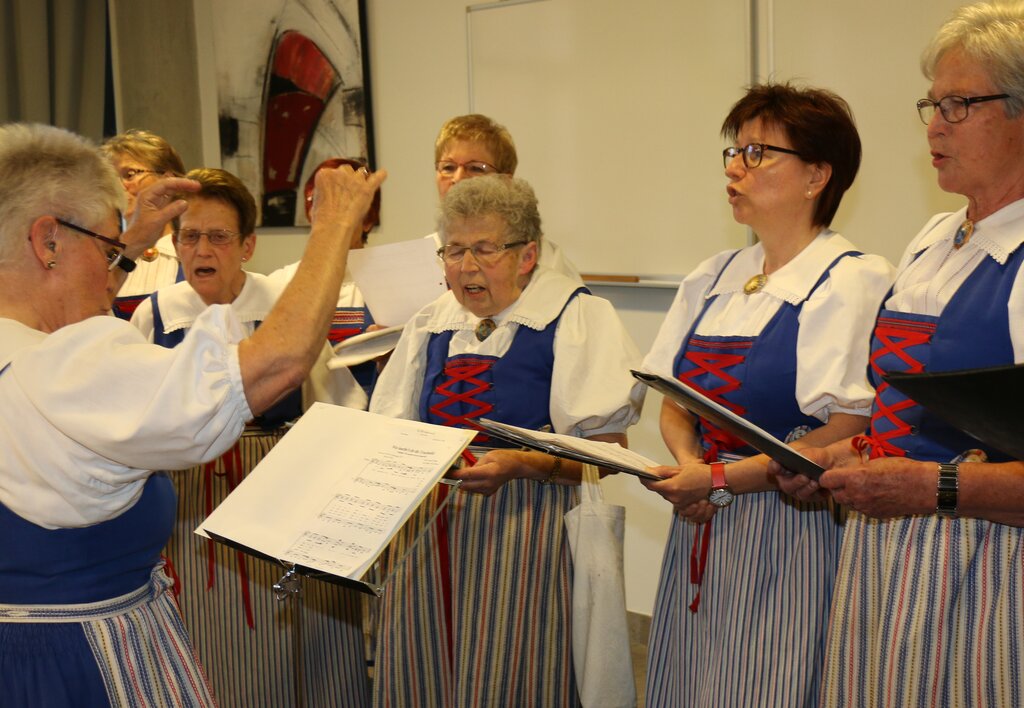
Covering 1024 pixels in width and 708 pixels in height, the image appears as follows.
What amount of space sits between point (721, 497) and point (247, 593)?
142cm

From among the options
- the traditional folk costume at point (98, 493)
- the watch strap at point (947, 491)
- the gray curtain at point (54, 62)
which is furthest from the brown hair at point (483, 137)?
the gray curtain at point (54, 62)

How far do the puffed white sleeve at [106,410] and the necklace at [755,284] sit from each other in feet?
3.85

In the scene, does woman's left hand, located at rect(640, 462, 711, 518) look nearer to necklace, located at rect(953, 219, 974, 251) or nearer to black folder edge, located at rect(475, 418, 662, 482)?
black folder edge, located at rect(475, 418, 662, 482)

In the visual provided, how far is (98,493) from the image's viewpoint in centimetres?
156

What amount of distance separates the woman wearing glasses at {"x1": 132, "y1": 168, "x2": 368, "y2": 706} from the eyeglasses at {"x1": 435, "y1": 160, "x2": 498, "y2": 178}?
62 centimetres

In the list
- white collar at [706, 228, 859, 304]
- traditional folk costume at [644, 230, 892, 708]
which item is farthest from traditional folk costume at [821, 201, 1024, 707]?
white collar at [706, 228, 859, 304]

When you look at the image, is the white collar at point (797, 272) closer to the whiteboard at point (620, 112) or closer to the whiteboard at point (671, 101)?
the whiteboard at point (671, 101)

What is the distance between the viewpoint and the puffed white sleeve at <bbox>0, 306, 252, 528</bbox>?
4.79 feet

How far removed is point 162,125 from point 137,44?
0.48 metres

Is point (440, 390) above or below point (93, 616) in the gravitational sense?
above

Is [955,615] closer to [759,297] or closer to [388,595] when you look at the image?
[759,297]

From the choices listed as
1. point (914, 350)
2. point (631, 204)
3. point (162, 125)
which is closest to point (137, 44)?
point (162, 125)

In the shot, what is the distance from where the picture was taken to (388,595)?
257 centimetres

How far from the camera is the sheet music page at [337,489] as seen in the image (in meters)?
1.67
